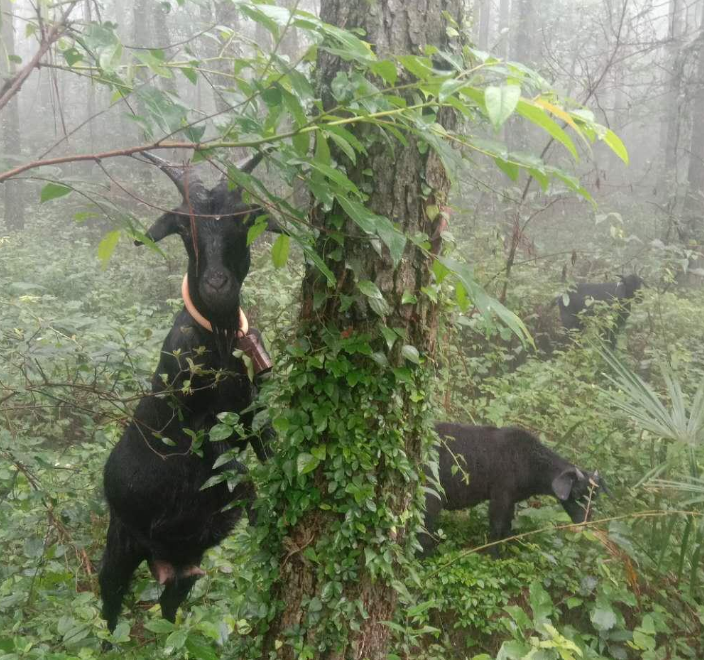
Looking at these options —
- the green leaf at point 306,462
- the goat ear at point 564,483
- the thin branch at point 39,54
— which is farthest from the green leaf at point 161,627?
the goat ear at point 564,483

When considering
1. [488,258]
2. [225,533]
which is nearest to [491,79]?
[225,533]

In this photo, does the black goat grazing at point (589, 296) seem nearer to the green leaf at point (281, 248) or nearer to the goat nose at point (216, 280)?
the goat nose at point (216, 280)

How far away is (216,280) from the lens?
2.69 m

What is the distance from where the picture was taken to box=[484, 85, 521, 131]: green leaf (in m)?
1.17

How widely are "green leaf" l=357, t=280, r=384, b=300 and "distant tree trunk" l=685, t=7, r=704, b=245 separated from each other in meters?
10.9

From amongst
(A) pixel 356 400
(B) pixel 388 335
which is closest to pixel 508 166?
(B) pixel 388 335

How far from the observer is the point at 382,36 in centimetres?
236

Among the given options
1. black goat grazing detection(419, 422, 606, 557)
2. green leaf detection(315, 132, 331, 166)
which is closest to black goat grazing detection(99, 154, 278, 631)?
green leaf detection(315, 132, 331, 166)

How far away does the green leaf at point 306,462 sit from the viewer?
7.77 feet

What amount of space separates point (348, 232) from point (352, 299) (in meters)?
0.26

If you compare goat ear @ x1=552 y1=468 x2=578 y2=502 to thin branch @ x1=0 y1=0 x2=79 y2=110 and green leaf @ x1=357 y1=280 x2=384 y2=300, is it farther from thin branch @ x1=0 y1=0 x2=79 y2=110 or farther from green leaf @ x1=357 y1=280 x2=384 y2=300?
thin branch @ x1=0 y1=0 x2=79 y2=110

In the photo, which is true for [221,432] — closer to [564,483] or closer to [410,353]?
[410,353]

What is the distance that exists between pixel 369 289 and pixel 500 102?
1134 millimetres

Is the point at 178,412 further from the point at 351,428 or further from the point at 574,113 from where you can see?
the point at 574,113
